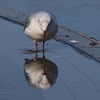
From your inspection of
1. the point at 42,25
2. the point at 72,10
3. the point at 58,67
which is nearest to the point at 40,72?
the point at 58,67

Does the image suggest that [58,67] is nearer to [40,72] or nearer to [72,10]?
[40,72]

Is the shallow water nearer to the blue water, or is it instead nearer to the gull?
the blue water

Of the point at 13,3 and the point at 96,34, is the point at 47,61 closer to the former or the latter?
the point at 96,34

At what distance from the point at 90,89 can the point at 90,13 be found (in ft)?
23.8

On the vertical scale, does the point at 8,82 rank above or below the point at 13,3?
above

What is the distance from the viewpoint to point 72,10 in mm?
14031

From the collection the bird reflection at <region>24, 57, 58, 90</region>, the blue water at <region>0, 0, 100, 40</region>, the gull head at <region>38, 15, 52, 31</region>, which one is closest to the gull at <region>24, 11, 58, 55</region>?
the gull head at <region>38, 15, 52, 31</region>

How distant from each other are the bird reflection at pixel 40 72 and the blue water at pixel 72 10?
3080 mm

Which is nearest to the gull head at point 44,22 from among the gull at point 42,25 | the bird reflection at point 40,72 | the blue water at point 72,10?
the gull at point 42,25

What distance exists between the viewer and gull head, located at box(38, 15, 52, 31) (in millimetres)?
7656

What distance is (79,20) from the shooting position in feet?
41.7

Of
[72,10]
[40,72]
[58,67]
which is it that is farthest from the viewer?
[72,10]

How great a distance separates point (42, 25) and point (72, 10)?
6.40 meters

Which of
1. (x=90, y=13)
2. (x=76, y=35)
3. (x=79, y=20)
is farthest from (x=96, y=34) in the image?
(x=90, y=13)
